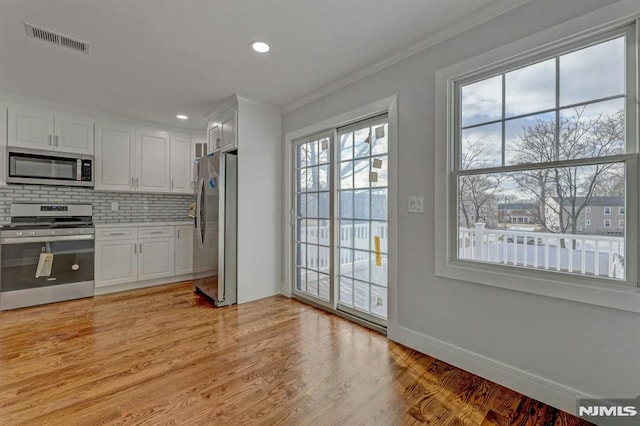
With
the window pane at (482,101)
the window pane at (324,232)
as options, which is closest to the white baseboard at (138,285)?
the window pane at (324,232)

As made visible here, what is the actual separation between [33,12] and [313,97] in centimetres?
228

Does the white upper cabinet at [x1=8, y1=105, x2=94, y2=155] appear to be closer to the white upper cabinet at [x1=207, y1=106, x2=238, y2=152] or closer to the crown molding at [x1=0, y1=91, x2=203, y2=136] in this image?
the crown molding at [x1=0, y1=91, x2=203, y2=136]

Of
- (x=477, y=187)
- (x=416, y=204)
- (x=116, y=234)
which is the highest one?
(x=477, y=187)

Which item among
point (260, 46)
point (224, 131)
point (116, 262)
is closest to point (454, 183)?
point (260, 46)

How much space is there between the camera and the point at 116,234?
390 cm

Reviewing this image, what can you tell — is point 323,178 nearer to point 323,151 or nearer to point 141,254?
point 323,151

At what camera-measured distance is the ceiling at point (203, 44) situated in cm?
191

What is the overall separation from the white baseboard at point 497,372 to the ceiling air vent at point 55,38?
11.2 ft

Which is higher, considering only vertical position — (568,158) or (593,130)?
(593,130)

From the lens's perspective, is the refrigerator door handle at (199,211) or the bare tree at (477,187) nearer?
the bare tree at (477,187)

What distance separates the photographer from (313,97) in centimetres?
331

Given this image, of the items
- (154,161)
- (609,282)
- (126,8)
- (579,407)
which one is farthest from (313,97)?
(579,407)

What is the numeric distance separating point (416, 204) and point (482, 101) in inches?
33.3

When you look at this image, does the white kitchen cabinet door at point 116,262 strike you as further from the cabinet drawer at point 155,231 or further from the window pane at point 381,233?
the window pane at point 381,233
